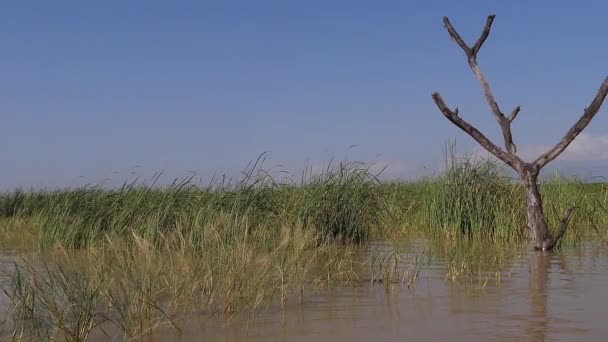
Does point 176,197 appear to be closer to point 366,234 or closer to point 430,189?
point 366,234

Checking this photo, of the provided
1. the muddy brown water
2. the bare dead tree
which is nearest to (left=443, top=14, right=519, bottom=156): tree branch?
the bare dead tree

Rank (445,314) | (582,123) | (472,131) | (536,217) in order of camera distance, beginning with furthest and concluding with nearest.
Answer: (472,131)
(582,123)
(536,217)
(445,314)

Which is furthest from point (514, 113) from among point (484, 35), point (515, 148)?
point (484, 35)

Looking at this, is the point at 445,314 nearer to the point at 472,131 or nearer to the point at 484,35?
the point at 472,131

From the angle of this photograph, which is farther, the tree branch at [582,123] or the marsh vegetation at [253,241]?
the tree branch at [582,123]

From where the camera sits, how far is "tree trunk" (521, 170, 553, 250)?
9.46 meters

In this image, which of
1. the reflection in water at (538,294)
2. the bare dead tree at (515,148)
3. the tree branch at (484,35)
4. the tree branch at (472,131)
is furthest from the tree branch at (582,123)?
the tree branch at (484,35)

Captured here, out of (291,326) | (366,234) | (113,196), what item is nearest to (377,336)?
(291,326)

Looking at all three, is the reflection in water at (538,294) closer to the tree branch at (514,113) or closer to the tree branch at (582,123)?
the tree branch at (582,123)

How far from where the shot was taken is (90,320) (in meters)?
4.42

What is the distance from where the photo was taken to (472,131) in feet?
33.6

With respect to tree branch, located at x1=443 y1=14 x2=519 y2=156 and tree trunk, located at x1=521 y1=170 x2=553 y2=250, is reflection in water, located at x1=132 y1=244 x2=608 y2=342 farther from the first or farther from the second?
tree branch, located at x1=443 y1=14 x2=519 y2=156

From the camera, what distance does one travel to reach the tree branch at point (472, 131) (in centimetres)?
1017

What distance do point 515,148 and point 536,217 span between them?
113cm
